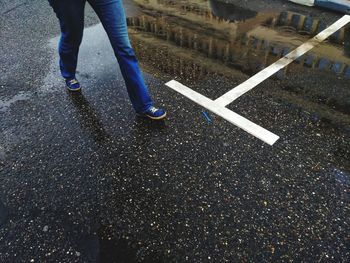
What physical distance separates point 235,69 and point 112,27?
1.77 meters

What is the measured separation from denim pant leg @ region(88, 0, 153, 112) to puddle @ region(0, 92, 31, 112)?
55.7 inches

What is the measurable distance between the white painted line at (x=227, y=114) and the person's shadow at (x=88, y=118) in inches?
38.3

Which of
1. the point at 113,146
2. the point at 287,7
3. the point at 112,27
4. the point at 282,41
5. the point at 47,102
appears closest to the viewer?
the point at 112,27

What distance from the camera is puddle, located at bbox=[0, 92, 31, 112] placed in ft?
10.3

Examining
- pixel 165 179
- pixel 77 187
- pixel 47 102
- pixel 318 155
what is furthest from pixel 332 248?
pixel 47 102

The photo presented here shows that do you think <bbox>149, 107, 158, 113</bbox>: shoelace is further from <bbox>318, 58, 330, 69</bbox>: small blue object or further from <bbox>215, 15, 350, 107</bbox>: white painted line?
<bbox>318, 58, 330, 69</bbox>: small blue object

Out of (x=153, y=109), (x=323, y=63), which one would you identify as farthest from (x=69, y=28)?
(x=323, y=63)

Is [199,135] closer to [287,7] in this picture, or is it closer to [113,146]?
[113,146]

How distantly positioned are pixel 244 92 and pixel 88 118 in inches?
68.6

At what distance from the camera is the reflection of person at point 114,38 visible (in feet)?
7.89

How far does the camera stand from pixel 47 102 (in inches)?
125

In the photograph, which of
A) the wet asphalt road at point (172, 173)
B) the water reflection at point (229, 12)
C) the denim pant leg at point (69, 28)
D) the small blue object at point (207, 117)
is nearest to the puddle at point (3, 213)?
the wet asphalt road at point (172, 173)

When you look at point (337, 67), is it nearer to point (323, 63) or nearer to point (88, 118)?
point (323, 63)

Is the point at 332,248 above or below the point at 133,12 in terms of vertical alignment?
below
